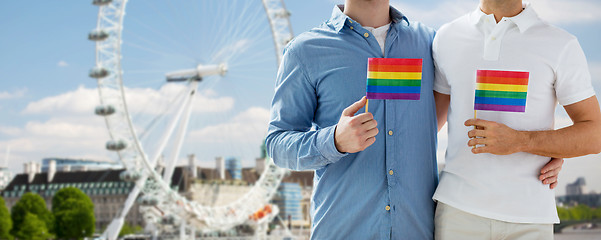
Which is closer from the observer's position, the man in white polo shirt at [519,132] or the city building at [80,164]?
the man in white polo shirt at [519,132]

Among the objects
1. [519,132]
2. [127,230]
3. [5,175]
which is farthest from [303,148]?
[5,175]

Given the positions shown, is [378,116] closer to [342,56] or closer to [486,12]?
[342,56]

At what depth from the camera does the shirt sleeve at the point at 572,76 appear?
162cm

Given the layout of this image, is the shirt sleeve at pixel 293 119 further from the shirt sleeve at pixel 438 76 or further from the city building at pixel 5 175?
the city building at pixel 5 175

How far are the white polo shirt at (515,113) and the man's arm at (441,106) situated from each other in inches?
5.1

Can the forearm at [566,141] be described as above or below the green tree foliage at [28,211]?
below

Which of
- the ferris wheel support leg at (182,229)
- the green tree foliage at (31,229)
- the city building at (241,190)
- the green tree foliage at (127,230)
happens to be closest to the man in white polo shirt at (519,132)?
the ferris wheel support leg at (182,229)

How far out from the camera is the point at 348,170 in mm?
1719

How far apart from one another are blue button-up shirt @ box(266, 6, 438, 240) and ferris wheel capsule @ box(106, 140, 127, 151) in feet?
51.4

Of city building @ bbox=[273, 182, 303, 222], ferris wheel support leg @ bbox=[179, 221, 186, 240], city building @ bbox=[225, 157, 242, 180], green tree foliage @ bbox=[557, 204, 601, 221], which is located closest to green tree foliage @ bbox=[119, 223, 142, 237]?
city building @ bbox=[225, 157, 242, 180]

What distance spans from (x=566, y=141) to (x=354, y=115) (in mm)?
517

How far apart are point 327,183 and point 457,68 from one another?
0.45m

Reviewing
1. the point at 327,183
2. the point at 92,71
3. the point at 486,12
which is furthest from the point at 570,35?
the point at 92,71

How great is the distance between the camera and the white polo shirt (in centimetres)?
164
